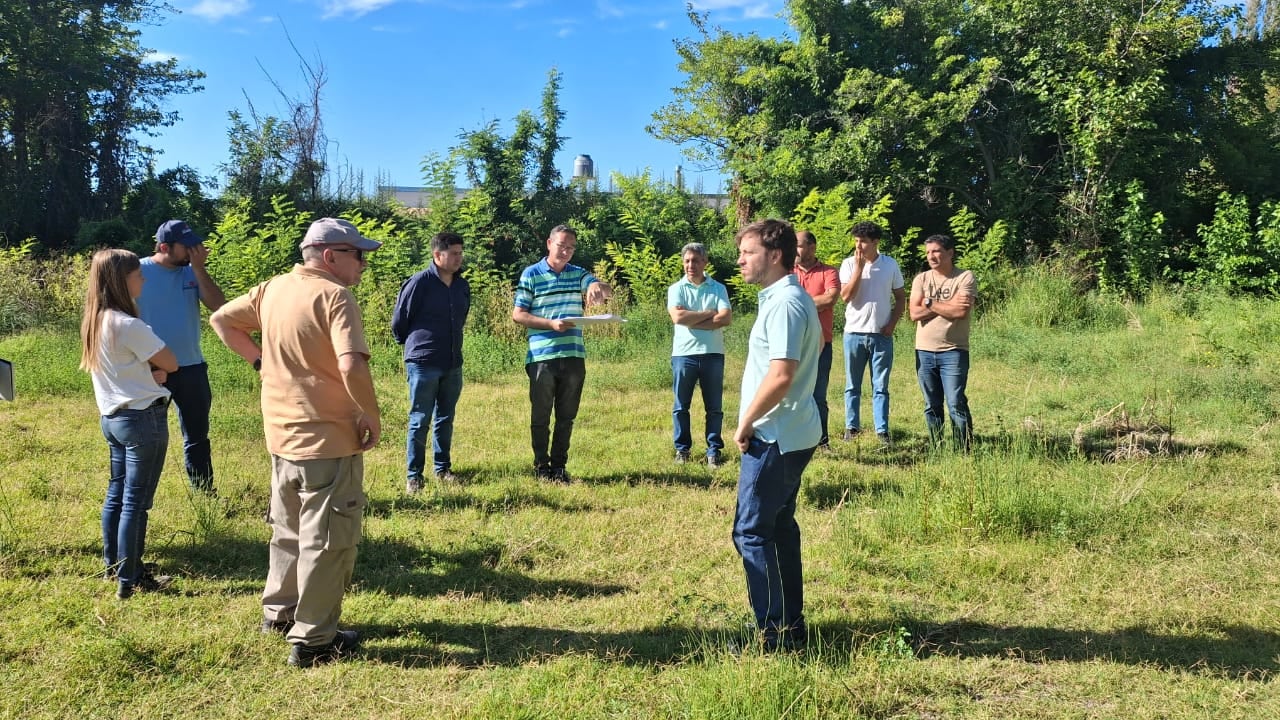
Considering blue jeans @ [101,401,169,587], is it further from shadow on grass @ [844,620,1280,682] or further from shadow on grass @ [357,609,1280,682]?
shadow on grass @ [844,620,1280,682]

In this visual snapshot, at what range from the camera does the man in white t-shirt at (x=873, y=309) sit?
7223 mm

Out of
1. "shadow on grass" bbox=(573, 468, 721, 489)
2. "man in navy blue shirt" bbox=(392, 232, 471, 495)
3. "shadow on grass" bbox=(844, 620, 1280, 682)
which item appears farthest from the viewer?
"shadow on grass" bbox=(573, 468, 721, 489)

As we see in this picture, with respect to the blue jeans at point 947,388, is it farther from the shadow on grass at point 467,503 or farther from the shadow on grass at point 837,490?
the shadow on grass at point 467,503

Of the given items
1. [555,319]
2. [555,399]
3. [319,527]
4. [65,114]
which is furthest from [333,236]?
[65,114]

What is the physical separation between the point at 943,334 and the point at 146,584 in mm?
5828

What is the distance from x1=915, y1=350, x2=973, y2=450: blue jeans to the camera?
6.47m

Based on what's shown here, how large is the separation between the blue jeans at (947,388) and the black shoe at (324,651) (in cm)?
449

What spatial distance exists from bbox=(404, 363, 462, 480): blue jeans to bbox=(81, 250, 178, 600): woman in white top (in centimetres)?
206

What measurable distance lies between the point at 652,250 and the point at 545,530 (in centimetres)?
1232

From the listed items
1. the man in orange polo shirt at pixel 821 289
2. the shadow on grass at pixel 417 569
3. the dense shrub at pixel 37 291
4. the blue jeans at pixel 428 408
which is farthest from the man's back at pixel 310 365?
the dense shrub at pixel 37 291

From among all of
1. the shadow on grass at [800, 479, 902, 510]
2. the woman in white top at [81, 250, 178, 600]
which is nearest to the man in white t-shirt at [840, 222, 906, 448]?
the shadow on grass at [800, 479, 902, 510]

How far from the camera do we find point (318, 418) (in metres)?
3.49

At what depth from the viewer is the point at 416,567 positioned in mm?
4762

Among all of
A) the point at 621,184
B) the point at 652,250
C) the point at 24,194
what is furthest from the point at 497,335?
the point at 24,194
